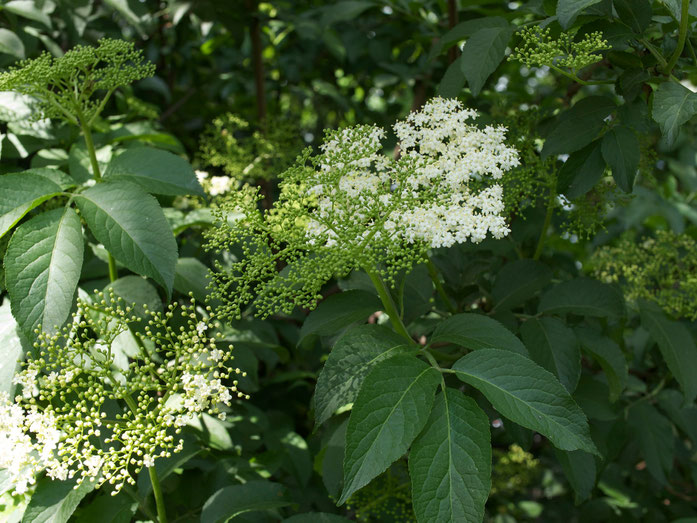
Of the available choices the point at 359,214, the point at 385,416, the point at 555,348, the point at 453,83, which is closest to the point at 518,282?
the point at 555,348

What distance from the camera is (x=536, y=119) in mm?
2061

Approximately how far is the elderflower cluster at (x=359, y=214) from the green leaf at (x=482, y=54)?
0.19 meters

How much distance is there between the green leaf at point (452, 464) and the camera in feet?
3.82

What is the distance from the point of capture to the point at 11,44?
2.06m

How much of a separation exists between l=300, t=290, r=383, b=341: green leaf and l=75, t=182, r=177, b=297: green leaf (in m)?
0.38

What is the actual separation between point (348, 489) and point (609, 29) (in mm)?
1302

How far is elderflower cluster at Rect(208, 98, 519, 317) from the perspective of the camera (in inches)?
55.0

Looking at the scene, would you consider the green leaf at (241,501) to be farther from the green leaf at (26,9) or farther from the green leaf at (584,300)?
the green leaf at (26,9)

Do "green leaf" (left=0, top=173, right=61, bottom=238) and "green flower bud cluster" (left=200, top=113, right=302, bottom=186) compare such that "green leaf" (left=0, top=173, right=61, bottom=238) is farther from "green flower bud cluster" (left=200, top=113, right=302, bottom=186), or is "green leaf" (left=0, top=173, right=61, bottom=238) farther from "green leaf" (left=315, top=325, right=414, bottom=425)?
"green flower bud cluster" (left=200, top=113, right=302, bottom=186)

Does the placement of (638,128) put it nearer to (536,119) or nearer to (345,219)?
(536,119)

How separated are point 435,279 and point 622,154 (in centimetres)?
59

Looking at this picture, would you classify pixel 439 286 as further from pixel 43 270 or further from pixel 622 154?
pixel 43 270

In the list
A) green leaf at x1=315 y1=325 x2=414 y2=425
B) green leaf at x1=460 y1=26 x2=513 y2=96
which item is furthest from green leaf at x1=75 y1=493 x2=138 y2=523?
green leaf at x1=460 y1=26 x2=513 y2=96

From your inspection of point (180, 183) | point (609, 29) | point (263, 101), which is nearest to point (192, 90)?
point (263, 101)
